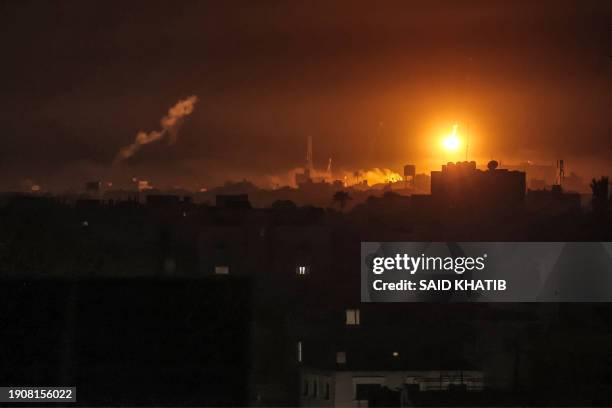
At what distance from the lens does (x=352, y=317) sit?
1530 centimetres

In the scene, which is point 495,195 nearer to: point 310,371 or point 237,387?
point 310,371

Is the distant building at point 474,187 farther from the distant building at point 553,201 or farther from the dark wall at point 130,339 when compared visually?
the dark wall at point 130,339

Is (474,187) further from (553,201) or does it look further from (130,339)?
(130,339)

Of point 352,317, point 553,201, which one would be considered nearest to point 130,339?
point 352,317

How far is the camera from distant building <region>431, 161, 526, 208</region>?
53.3 ft

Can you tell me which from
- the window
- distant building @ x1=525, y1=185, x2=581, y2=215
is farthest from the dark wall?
distant building @ x1=525, y1=185, x2=581, y2=215

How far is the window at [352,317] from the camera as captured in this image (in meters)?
15.1

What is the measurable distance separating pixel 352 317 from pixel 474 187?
2397 mm

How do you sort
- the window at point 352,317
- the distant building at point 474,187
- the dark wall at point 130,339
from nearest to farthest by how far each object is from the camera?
the dark wall at point 130,339, the window at point 352,317, the distant building at point 474,187

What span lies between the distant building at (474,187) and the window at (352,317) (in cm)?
192

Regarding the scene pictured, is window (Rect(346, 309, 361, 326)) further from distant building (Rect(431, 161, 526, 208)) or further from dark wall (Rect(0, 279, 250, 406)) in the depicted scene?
dark wall (Rect(0, 279, 250, 406))

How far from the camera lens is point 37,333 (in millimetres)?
6246

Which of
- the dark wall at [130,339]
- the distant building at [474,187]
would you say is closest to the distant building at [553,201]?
the distant building at [474,187]

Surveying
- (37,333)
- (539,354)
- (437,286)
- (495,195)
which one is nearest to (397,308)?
(437,286)
